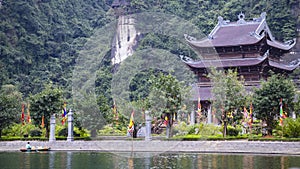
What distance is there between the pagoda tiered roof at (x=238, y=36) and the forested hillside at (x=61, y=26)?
17.6 m

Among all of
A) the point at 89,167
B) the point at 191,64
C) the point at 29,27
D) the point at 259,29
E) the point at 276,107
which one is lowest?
the point at 89,167

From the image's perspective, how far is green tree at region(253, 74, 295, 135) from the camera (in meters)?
41.8

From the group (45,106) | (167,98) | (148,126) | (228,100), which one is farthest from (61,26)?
(228,100)

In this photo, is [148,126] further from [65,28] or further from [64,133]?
[65,28]

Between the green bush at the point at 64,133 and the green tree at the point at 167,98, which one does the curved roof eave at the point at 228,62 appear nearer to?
the green tree at the point at 167,98

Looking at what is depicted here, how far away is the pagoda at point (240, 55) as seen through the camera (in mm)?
55594

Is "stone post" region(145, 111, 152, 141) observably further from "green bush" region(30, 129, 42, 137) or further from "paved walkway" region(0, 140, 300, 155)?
"green bush" region(30, 129, 42, 137)

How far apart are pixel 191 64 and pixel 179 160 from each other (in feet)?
86.9

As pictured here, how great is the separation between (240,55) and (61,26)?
53.6m

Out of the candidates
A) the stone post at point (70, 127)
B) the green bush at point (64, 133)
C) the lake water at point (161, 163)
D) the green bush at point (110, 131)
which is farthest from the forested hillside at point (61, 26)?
the lake water at point (161, 163)

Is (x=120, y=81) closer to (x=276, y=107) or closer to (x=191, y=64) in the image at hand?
(x=191, y=64)

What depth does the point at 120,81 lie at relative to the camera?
164 ft

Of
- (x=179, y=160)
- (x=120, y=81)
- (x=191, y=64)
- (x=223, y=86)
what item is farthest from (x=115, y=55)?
(x=179, y=160)

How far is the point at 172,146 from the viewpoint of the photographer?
40.6 m
